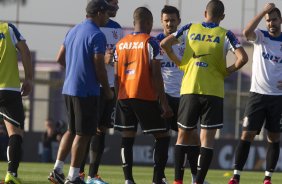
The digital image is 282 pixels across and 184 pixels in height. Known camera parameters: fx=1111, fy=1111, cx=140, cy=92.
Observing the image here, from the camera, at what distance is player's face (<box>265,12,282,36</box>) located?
44.8 ft

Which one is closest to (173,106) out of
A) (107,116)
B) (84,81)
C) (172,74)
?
(172,74)

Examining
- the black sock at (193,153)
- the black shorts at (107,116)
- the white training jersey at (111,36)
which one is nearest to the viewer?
the black sock at (193,153)

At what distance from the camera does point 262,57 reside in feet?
45.2

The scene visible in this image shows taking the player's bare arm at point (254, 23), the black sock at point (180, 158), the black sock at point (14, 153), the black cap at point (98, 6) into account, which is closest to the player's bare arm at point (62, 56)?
the black cap at point (98, 6)

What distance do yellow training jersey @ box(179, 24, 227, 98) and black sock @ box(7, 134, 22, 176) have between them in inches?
79.4

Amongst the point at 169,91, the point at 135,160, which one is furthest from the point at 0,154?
the point at 169,91

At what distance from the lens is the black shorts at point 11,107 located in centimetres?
1262

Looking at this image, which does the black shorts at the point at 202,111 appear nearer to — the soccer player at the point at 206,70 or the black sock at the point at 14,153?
the soccer player at the point at 206,70

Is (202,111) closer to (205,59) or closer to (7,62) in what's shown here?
(205,59)

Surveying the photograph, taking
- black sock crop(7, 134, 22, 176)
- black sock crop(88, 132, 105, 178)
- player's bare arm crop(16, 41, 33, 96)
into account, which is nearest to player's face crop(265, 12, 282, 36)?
black sock crop(88, 132, 105, 178)

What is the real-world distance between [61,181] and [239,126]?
68.1 feet

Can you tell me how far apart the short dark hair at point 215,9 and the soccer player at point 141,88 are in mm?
695

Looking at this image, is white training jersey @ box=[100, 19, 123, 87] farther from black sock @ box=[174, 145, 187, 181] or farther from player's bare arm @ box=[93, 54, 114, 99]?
player's bare arm @ box=[93, 54, 114, 99]

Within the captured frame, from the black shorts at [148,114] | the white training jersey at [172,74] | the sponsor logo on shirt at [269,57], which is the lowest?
the black shorts at [148,114]
